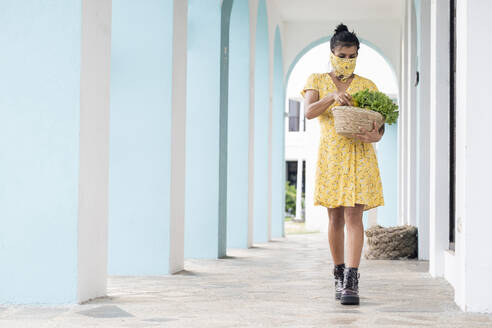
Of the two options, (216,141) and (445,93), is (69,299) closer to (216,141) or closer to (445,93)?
(445,93)

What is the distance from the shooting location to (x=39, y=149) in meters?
4.32

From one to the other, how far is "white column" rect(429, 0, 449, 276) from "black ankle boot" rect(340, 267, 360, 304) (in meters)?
1.94

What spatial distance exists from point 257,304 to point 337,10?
1127cm

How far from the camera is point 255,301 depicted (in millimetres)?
4594

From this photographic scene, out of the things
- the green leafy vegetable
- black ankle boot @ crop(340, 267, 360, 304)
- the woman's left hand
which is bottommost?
black ankle boot @ crop(340, 267, 360, 304)

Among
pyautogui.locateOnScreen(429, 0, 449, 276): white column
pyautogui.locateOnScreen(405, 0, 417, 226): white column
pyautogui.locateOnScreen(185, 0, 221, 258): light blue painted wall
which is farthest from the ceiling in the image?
pyautogui.locateOnScreen(429, 0, 449, 276): white column

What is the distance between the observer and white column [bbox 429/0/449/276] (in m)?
6.05

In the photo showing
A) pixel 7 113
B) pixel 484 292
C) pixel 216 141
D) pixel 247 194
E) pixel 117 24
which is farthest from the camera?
pixel 247 194

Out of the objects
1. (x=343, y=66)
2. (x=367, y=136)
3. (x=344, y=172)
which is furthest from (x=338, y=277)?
(x=343, y=66)

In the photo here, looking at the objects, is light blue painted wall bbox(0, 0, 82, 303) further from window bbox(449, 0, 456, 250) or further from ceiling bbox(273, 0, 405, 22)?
ceiling bbox(273, 0, 405, 22)

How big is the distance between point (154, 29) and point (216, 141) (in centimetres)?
212

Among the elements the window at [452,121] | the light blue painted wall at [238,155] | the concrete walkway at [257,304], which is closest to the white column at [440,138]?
the window at [452,121]

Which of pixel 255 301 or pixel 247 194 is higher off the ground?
pixel 247 194

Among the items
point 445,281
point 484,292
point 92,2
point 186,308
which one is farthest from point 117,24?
point 484,292
